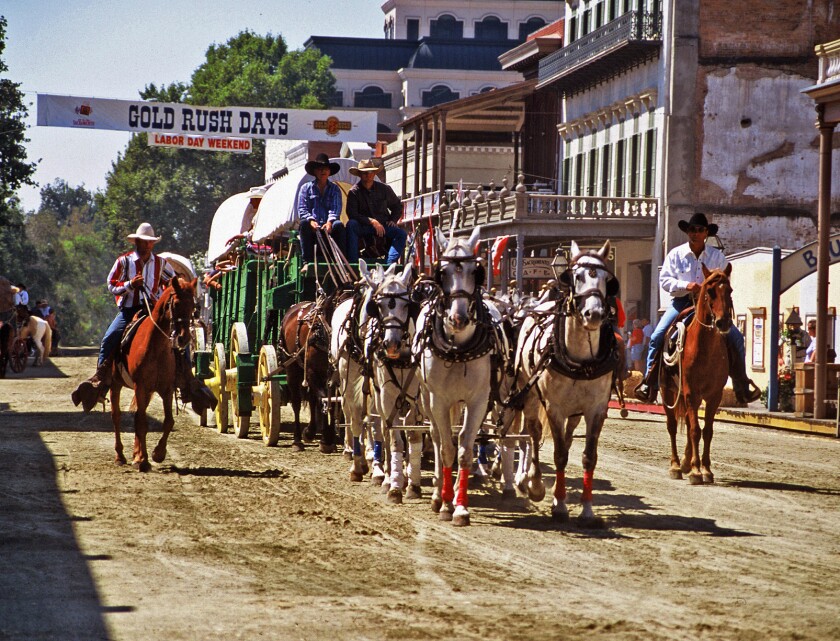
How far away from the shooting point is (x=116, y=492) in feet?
41.5

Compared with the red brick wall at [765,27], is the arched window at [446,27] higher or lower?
higher

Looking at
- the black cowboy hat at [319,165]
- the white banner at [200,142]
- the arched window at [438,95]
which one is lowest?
the black cowboy hat at [319,165]

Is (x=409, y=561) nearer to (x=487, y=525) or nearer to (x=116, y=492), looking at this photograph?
(x=487, y=525)

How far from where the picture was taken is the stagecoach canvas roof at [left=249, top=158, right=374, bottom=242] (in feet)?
63.6

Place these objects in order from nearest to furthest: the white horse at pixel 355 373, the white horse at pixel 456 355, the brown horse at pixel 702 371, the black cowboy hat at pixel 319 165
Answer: the white horse at pixel 456 355 → the white horse at pixel 355 373 → the brown horse at pixel 702 371 → the black cowboy hat at pixel 319 165

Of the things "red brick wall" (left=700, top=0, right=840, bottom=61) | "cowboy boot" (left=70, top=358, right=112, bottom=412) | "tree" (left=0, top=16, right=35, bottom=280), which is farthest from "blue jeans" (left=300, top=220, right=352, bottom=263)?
"tree" (left=0, top=16, right=35, bottom=280)

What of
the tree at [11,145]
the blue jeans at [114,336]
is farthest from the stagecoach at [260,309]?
the tree at [11,145]

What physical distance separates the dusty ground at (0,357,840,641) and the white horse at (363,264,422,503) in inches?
13.6

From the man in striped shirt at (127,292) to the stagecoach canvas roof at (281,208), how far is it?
409cm

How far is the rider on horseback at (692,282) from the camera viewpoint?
48.3ft

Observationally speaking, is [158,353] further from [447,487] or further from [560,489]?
[560,489]

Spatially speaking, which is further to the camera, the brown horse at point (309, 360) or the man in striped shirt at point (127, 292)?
the brown horse at point (309, 360)

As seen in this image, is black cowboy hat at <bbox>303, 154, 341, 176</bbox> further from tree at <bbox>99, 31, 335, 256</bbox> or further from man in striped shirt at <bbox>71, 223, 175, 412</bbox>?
tree at <bbox>99, 31, 335, 256</bbox>

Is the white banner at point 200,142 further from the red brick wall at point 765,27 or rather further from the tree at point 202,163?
the tree at point 202,163
